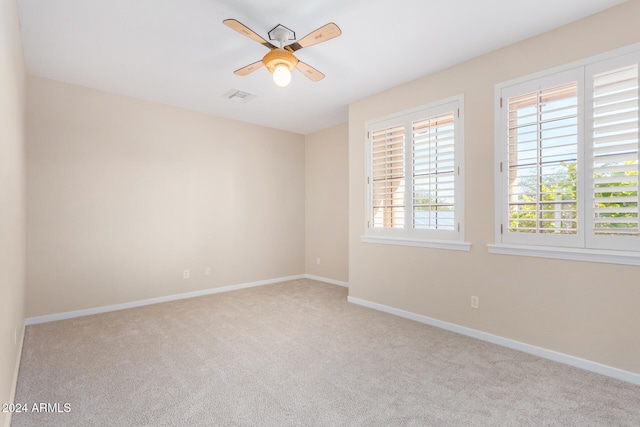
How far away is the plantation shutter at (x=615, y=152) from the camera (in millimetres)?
2346

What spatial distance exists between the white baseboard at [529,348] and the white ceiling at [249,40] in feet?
8.94

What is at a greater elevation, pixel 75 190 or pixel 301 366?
pixel 75 190

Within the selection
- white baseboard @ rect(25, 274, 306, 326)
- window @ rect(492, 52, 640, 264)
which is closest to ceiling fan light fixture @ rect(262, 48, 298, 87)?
window @ rect(492, 52, 640, 264)

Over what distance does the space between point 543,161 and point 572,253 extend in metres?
0.79

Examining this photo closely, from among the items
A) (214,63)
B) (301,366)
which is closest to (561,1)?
(214,63)

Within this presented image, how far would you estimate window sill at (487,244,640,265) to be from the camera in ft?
7.75

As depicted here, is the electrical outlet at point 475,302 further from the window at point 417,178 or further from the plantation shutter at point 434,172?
the plantation shutter at point 434,172

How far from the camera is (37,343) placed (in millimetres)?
3055

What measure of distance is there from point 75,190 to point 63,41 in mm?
1726

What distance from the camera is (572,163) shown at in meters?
2.62

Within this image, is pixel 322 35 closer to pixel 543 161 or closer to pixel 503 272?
pixel 543 161

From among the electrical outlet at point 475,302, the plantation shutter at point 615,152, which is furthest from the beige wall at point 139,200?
the plantation shutter at point 615,152

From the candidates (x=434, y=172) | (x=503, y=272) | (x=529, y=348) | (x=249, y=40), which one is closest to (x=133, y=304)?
(x=249, y=40)

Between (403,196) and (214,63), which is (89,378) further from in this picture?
(403,196)
